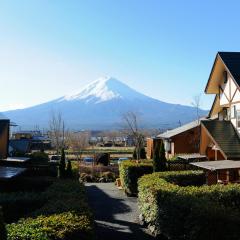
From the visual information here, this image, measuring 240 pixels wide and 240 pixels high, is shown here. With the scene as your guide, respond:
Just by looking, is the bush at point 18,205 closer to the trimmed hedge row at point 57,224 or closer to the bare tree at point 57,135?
the trimmed hedge row at point 57,224

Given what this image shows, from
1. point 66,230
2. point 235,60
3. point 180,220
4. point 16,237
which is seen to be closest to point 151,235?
point 180,220

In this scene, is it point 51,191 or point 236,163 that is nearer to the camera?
point 51,191

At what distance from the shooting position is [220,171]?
28734 millimetres

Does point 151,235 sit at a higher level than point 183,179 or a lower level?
lower

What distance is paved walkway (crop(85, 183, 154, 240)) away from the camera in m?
17.8

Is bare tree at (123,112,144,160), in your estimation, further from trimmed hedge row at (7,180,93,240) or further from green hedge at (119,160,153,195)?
trimmed hedge row at (7,180,93,240)

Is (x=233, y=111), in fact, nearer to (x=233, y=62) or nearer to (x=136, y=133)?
(x=233, y=62)

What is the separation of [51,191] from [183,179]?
10.2 meters

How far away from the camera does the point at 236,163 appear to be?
2562 cm

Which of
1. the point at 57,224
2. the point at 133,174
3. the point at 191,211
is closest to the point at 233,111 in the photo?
the point at 133,174

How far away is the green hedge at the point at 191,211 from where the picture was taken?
1205 cm

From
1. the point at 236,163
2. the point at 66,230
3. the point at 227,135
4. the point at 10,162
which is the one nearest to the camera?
the point at 66,230

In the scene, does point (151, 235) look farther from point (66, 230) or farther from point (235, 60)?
point (235, 60)

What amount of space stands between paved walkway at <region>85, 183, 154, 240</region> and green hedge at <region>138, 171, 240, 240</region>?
0.82 m
